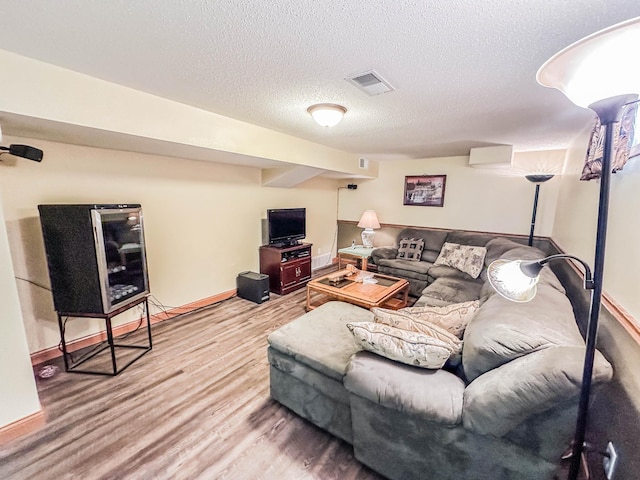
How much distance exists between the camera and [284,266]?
13.1 feet

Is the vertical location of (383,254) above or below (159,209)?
below

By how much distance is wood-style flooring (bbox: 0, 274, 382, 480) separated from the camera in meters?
1.48

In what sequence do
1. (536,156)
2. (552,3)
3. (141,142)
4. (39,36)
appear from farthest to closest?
(536,156) < (141,142) < (39,36) < (552,3)

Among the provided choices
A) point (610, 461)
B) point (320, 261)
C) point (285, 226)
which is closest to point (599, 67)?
point (610, 461)

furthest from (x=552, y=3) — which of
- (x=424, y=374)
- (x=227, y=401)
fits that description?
(x=227, y=401)

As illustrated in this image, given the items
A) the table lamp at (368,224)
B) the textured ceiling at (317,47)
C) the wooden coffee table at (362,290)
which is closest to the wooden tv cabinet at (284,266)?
the wooden coffee table at (362,290)

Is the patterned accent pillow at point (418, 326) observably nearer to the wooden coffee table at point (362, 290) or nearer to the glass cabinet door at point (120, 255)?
the wooden coffee table at point (362, 290)

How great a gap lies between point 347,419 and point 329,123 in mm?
2128

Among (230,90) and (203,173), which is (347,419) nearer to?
(230,90)

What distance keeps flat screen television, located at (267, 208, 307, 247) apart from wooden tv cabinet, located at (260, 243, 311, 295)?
0.15 metres

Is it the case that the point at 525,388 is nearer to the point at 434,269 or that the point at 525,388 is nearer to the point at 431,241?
the point at 434,269

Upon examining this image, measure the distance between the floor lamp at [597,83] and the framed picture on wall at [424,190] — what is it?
4.03 m

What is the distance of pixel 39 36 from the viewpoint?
4.14 ft

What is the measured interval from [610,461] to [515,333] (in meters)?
0.59
